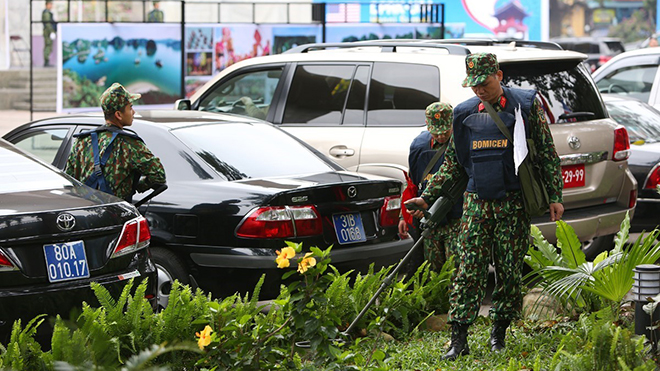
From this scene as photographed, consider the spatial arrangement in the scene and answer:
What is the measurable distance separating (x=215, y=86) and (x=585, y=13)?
41997 mm

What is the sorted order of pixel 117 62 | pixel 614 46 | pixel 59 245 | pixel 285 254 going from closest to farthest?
1. pixel 285 254
2. pixel 59 245
3. pixel 117 62
4. pixel 614 46

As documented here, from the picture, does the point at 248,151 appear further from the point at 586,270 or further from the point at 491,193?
the point at 586,270

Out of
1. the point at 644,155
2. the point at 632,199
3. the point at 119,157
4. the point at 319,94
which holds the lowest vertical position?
the point at 632,199

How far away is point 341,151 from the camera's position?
8508 mm

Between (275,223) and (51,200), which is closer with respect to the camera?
(51,200)

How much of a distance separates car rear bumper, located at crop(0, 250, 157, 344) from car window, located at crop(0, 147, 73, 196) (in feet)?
2.33

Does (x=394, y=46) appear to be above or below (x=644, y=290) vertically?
above

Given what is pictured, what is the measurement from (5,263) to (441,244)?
3.19 metres

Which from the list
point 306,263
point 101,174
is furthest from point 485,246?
point 101,174

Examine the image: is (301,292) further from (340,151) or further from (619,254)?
(340,151)

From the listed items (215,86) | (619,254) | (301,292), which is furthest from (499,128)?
(215,86)

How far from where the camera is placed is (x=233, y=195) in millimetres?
6504

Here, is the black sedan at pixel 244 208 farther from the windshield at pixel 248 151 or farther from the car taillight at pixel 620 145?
the car taillight at pixel 620 145

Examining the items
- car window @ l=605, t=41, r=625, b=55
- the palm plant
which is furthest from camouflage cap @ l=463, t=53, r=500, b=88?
car window @ l=605, t=41, r=625, b=55
